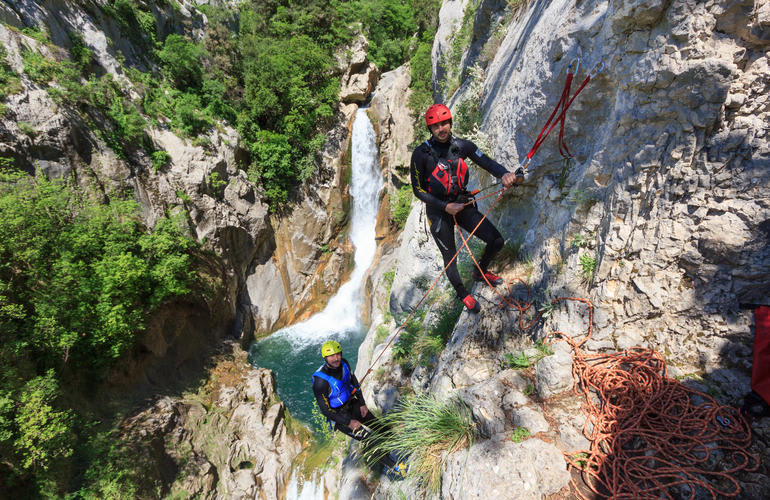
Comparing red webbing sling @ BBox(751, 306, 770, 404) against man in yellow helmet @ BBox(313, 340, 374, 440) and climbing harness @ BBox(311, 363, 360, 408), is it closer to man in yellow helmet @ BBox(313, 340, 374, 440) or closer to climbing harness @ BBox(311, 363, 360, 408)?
man in yellow helmet @ BBox(313, 340, 374, 440)

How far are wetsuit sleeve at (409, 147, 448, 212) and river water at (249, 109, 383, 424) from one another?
907cm

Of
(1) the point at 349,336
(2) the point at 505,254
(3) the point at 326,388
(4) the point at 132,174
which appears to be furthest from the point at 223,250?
(2) the point at 505,254

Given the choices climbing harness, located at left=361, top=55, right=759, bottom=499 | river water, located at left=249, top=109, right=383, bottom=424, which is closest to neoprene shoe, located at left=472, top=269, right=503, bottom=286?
climbing harness, located at left=361, top=55, right=759, bottom=499

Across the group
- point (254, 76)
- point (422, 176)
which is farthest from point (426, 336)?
point (254, 76)

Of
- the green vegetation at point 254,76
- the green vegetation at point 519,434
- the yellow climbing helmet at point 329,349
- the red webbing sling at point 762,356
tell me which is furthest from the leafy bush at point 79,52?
the red webbing sling at point 762,356

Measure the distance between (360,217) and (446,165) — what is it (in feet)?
39.3

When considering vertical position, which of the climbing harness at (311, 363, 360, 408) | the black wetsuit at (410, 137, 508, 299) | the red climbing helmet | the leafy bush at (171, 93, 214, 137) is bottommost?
the climbing harness at (311, 363, 360, 408)

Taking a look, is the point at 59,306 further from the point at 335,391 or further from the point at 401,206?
the point at 401,206

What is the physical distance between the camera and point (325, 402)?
14.1 ft

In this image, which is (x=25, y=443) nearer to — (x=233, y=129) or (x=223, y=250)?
(x=223, y=250)

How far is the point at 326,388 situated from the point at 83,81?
11758 mm

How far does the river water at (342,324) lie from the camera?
1133cm

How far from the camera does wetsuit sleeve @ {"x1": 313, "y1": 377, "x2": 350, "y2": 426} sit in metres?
4.24

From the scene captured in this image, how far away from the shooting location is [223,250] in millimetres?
11945
